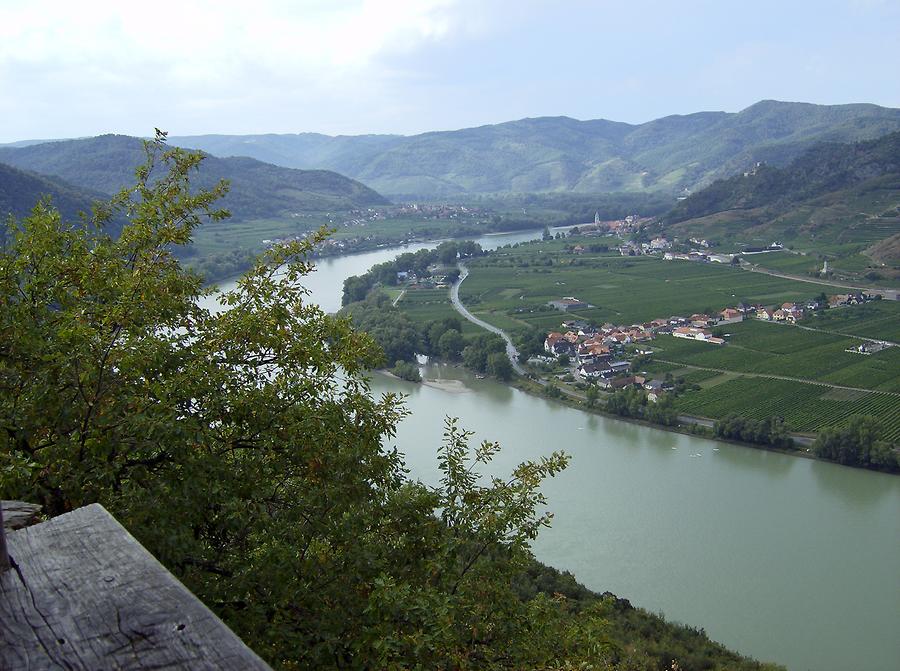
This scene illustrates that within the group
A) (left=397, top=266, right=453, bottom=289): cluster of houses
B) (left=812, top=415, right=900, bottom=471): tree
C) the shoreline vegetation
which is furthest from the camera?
(left=397, top=266, right=453, bottom=289): cluster of houses

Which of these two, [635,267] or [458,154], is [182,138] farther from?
[635,267]

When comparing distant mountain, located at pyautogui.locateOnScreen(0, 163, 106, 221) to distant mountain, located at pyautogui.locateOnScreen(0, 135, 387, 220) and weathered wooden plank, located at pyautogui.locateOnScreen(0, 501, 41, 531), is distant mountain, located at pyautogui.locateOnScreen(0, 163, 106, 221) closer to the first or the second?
distant mountain, located at pyautogui.locateOnScreen(0, 135, 387, 220)

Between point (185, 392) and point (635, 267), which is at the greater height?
point (185, 392)

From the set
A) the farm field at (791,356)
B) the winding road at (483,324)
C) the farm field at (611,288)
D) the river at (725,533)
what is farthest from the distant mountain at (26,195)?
the farm field at (791,356)

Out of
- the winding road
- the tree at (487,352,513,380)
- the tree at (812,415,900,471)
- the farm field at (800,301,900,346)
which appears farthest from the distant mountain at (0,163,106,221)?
the farm field at (800,301,900,346)

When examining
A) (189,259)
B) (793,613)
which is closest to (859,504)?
(793,613)

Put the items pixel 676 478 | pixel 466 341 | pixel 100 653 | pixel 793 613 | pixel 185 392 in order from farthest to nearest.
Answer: pixel 466 341 → pixel 676 478 → pixel 793 613 → pixel 185 392 → pixel 100 653
